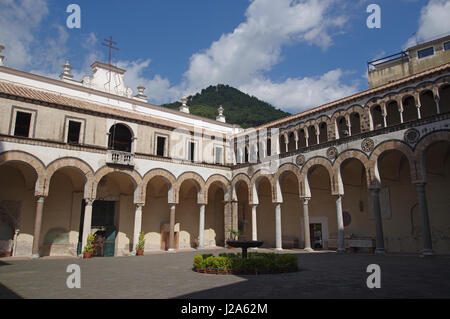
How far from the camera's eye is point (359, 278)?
9070 mm

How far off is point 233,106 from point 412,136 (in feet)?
137

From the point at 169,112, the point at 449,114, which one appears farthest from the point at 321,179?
the point at 169,112

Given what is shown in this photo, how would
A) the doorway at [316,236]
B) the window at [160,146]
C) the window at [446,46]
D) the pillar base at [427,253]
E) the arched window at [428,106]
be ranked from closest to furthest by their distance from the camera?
the pillar base at [427,253]
the arched window at [428,106]
the window at [446,46]
the window at [160,146]
the doorway at [316,236]

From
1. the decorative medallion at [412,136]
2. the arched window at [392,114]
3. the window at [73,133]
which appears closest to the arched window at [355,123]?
the arched window at [392,114]

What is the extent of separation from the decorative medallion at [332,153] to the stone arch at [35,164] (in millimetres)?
15165

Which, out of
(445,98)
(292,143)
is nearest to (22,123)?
(292,143)

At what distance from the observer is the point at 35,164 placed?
16.8m

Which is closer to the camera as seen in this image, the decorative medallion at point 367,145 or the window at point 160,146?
the decorative medallion at point 367,145

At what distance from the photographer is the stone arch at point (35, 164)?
53.6ft

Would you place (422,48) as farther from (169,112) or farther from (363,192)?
(169,112)

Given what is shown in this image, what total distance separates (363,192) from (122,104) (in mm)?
17422

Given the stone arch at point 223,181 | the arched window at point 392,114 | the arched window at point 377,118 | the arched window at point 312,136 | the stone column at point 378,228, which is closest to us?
the stone column at point 378,228

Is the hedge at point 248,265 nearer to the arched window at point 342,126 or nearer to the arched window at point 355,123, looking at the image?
the arched window at point 342,126
